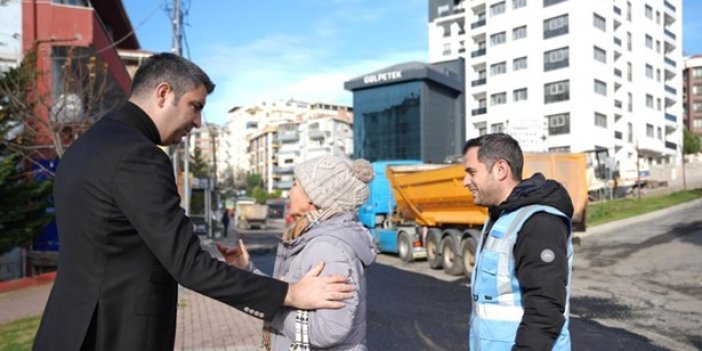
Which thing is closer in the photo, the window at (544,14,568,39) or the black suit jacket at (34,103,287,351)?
the black suit jacket at (34,103,287,351)

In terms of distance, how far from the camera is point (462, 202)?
50.1 ft

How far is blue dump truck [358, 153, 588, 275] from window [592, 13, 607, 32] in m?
43.0

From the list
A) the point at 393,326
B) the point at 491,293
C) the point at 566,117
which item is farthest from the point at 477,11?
the point at 491,293

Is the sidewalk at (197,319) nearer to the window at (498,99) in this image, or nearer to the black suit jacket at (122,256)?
the black suit jacket at (122,256)

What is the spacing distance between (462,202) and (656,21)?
6310 centimetres

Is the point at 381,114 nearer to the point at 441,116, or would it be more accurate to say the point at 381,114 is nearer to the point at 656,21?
the point at 441,116

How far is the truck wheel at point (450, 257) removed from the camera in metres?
15.7

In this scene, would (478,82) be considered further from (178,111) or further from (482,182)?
(178,111)

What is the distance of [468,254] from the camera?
50.8 feet

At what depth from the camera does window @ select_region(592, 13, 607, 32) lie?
→ 55572 mm

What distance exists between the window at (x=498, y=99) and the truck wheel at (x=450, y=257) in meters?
47.6

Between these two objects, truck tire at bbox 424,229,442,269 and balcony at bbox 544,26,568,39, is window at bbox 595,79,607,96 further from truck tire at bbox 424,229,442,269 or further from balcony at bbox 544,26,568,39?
truck tire at bbox 424,229,442,269

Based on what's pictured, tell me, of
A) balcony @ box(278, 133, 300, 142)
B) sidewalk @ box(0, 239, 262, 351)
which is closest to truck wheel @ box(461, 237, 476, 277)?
sidewalk @ box(0, 239, 262, 351)

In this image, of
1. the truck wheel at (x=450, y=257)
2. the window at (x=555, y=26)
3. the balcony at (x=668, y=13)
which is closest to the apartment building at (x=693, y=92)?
the balcony at (x=668, y=13)
